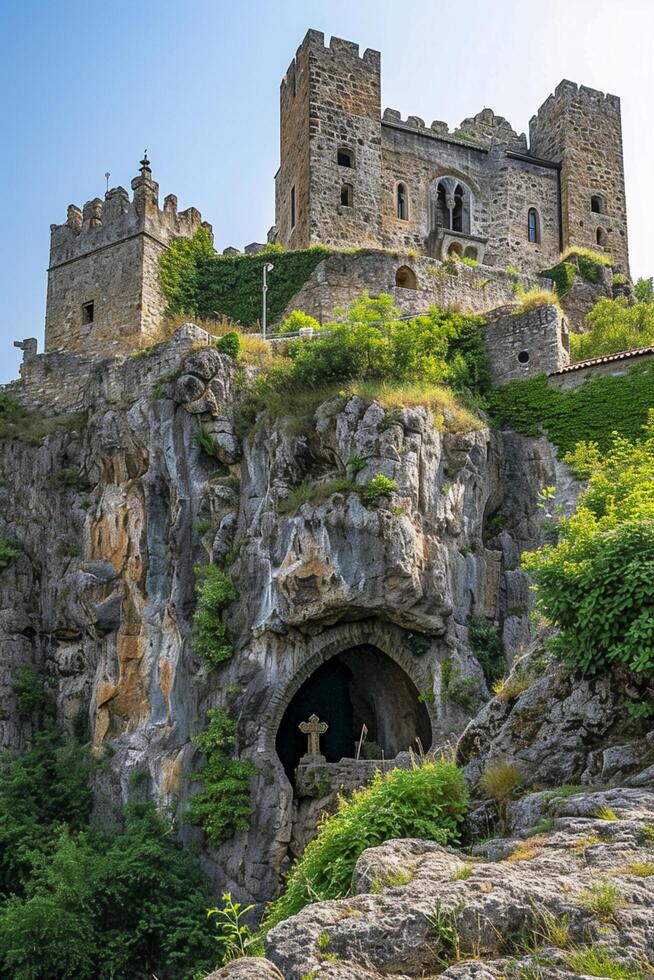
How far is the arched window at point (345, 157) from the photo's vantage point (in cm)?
3341

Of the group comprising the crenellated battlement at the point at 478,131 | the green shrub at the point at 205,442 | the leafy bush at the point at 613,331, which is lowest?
the green shrub at the point at 205,442

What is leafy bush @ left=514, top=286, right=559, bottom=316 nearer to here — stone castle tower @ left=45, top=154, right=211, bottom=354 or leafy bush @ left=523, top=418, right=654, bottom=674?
stone castle tower @ left=45, top=154, right=211, bottom=354

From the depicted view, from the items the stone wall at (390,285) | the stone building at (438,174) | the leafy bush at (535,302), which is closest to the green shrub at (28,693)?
the stone wall at (390,285)

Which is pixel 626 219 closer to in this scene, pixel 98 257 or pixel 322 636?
pixel 98 257

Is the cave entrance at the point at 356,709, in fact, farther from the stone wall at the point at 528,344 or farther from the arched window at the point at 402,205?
the arched window at the point at 402,205

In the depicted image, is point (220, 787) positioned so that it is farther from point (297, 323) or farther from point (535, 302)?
point (535, 302)

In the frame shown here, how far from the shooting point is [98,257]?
30641 mm

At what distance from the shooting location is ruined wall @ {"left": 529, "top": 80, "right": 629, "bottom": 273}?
121 ft

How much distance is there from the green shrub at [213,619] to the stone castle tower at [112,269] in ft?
29.0

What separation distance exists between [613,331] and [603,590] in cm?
1771

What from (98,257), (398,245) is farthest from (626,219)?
(98,257)

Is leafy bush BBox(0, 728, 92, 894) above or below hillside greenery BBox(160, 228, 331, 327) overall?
below

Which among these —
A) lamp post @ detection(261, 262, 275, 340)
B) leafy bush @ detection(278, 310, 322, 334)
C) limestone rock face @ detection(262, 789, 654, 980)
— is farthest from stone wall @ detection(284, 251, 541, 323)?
limestone rock face @ detection(262, 789, 654, 980)

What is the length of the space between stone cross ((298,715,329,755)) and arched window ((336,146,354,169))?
18.2 m
